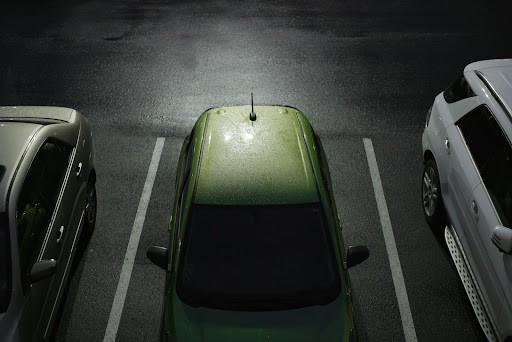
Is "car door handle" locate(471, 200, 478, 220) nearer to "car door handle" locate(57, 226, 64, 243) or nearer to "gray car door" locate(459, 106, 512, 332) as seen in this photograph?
"gray car door" locate(459, 106, 512, 332)

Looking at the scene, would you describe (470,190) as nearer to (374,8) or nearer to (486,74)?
(486,74)

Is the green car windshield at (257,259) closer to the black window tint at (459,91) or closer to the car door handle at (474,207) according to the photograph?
the car door handle at (474,207)

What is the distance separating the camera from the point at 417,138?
10602 millimetres

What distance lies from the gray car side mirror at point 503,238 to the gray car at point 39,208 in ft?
13.1

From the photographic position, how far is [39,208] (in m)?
7.22

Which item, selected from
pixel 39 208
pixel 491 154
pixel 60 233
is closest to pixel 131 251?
pixel 60 233

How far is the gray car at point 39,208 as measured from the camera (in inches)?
257

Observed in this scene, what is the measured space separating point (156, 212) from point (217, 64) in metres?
4.13

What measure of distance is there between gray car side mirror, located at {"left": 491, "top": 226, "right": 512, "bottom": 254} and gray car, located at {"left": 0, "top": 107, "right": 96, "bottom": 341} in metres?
4.00

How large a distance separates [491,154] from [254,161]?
8.06 feet

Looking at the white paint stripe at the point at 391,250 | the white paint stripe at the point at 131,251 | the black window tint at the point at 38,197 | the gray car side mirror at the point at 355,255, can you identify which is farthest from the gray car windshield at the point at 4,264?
the white paint stripe at the point at 391,250

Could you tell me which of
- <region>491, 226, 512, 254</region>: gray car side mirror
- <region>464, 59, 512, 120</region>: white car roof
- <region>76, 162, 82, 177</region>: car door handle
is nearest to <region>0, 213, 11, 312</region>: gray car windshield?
<region>76, 162, 82, 177</region>: car door handle

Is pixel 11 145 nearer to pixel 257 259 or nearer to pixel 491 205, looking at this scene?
pixel 257 259

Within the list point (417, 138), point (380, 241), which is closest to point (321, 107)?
point (417, 138)
